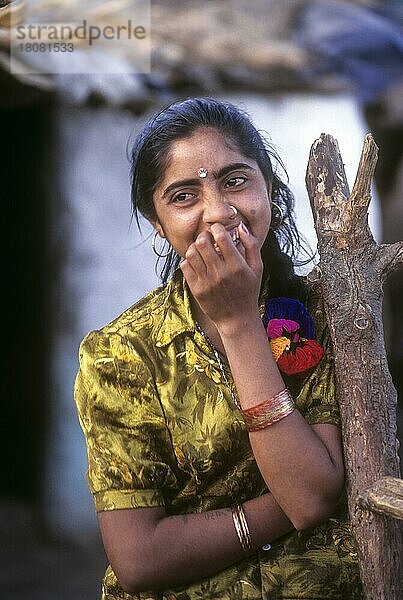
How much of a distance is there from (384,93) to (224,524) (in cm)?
113

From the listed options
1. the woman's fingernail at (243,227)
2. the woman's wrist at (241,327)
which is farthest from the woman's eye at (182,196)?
the woman's wrist at (241,327)

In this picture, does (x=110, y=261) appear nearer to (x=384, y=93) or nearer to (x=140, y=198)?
(x=140, y=198)

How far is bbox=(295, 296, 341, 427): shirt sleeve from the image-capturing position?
5.29 ft

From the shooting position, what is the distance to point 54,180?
2217mm

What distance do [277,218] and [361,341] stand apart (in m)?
0.31

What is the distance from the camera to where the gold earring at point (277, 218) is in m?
1.74

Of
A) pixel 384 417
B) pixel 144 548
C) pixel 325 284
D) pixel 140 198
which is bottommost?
pixel 144 548

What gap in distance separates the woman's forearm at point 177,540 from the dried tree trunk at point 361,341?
0.52ft

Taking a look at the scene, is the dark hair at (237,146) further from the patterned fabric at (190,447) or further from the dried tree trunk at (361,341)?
the patterned fabric at (190,447)

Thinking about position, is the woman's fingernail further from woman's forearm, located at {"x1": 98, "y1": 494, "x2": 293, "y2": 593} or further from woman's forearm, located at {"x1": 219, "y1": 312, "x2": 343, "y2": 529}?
woman's forearm, located at {"x1": 98, "y1": 494, "x2": 293, "y2": 593}

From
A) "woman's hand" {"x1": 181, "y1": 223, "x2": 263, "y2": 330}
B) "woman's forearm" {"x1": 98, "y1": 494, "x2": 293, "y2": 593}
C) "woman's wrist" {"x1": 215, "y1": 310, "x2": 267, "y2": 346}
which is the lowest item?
"woman's forearm" {"x1": 98, "y1": 494, "x2": 293, "y2": 593}

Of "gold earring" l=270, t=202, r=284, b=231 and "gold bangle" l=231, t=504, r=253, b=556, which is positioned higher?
"gold earring" l=270, t=202, r=284, b=231

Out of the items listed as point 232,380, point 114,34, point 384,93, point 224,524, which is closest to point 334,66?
point 384,93

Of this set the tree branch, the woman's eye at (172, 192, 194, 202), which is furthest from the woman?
the tree branch
